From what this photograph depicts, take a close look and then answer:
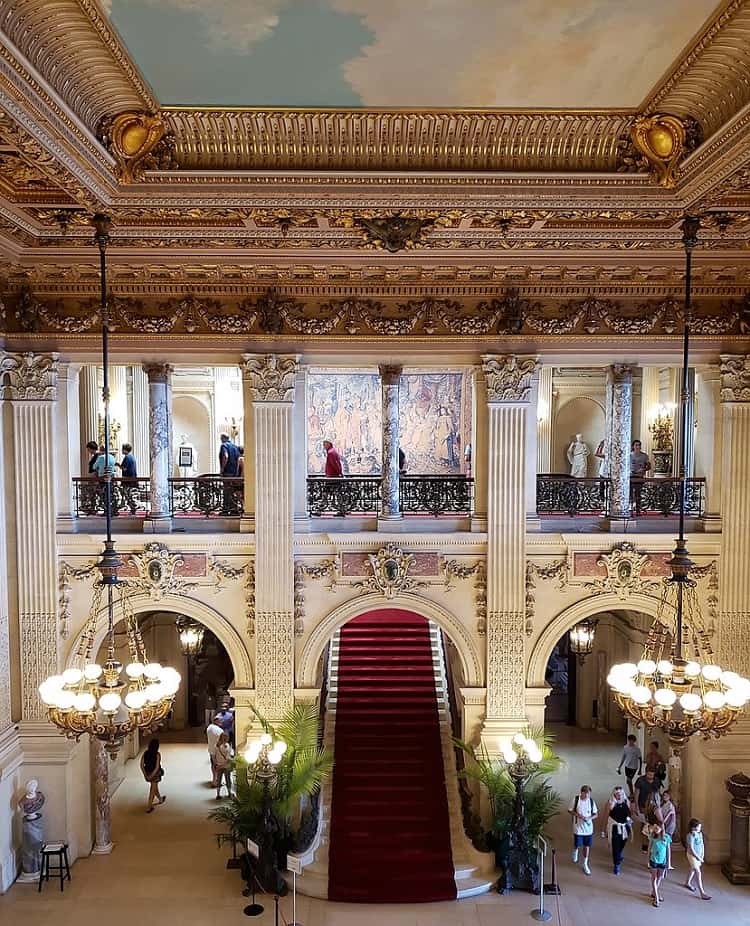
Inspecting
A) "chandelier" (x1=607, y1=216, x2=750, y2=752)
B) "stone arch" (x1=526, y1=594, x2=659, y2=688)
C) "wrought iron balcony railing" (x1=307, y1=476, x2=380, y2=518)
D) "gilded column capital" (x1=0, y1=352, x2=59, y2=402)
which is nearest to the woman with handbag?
"wrought iron balcony railing" (x1=307, y1=476, x2=380, y2=518)

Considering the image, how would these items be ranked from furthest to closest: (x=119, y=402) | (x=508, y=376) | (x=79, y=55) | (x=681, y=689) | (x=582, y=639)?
(x=119, y=402)
(x=582, y=639)
(x=508, y=376)
(x=681, y=689)
(x=79, y=55)

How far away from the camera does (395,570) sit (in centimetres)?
948

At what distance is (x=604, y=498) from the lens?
990cm

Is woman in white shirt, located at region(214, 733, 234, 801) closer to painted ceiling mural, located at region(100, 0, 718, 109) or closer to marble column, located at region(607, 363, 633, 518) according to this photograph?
marble column, located at region(607, 363, 633, 518)

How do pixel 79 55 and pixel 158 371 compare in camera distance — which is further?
pixel 158 371

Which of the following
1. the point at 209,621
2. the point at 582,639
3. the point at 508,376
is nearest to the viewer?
the point at 508,376

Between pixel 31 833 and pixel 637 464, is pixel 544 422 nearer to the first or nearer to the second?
pixel 637 464

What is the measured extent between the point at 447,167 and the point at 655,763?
8.83 m

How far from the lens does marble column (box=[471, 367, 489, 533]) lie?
9.54 m

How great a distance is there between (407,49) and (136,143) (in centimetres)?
239

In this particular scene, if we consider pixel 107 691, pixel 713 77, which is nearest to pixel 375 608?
pixel 107 691

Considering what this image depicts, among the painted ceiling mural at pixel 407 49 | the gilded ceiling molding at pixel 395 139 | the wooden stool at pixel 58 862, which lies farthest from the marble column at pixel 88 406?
the painted ceiling mural at pixel 407 49

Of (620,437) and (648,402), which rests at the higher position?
(648,402)

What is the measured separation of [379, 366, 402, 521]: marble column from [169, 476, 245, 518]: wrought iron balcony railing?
1.85 meters
